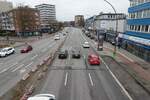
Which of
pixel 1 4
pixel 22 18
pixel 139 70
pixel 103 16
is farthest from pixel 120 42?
pixel 1 4

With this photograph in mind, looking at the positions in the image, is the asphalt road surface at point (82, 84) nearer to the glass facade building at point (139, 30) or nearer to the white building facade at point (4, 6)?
the glass facade building at point (139, 30)

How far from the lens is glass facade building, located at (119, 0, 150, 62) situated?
36.5 m

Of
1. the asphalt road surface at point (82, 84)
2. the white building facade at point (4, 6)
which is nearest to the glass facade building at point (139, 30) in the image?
the asphalt road surface at point (82, 84)

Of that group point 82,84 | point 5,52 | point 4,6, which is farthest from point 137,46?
point 4,6

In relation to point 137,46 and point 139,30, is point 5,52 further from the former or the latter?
point 139,30

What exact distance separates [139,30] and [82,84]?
23.9 m

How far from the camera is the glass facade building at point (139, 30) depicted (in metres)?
36.5

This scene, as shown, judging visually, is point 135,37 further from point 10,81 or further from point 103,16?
point 103,16

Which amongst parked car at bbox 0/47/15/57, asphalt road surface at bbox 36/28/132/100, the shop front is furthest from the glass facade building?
parked car at bbox 0/47/15/57

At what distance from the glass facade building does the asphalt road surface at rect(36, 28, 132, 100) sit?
10771 mm

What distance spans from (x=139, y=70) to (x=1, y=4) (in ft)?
445

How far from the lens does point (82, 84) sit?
22469 millimetres

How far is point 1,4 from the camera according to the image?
143000 millimetres

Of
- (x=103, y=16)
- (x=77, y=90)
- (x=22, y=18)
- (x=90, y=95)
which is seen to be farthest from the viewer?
(x=103, y=16)
